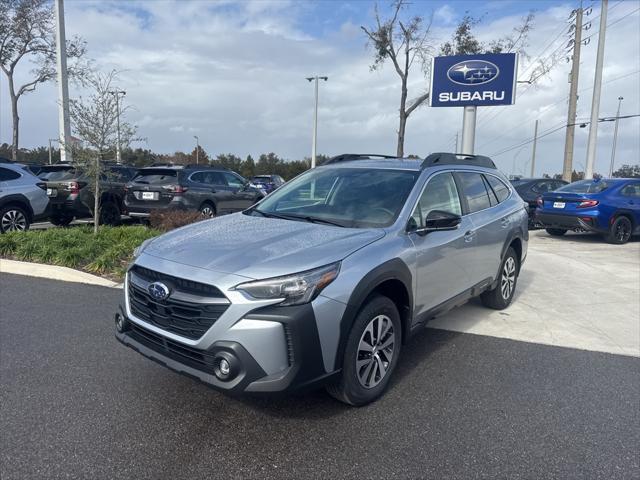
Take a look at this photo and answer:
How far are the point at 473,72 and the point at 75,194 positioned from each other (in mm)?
10218

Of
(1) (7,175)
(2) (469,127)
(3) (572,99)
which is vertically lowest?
(1) (7,175)

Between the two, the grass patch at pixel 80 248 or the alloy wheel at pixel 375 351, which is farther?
the grass patch at pixel 80 248

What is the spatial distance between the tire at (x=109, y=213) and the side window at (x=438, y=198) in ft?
30.9

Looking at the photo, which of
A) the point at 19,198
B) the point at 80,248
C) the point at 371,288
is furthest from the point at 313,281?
the point at 19,198

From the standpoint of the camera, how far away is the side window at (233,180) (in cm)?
1288

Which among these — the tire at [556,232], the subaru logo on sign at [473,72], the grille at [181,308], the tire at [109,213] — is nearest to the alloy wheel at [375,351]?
the grille at [181,308]

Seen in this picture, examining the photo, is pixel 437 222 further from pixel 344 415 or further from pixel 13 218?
pixel 13 218

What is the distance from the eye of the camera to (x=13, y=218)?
9766mm

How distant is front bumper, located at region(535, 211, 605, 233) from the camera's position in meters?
11.1

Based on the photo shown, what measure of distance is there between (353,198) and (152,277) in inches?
70.8

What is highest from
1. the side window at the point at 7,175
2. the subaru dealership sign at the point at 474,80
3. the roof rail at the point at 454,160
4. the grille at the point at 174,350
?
the subaru dealership sign at the point at 474,80

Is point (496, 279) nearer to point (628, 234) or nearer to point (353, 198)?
point (353, 198)

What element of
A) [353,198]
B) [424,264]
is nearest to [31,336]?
[353,198]

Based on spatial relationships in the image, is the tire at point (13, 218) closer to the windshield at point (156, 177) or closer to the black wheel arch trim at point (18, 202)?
the black wheel arch trim at point (18, 202)
